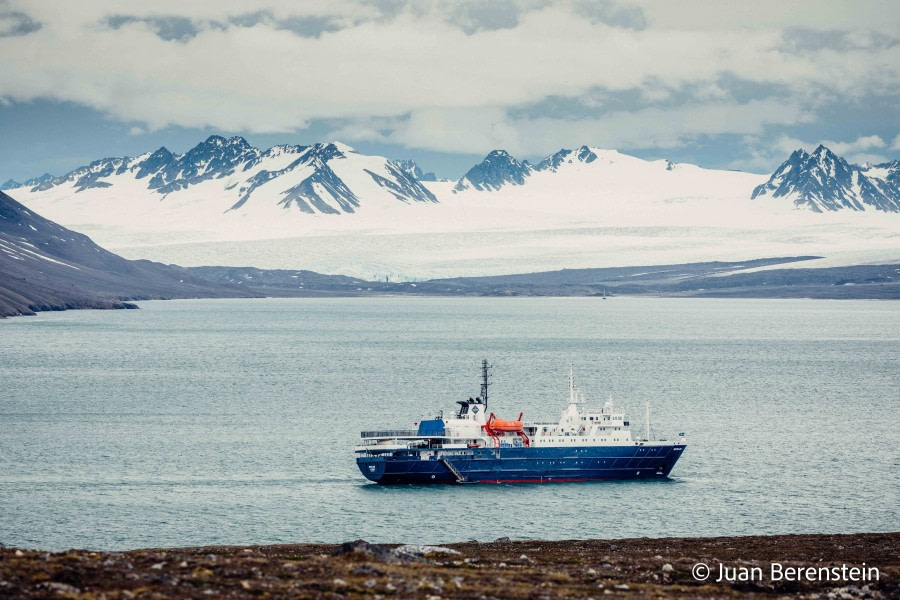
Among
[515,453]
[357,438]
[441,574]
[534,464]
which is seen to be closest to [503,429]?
[515,453]

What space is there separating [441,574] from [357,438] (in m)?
53.4

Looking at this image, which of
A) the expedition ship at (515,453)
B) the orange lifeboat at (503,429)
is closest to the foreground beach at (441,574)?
the expedition ship at (515,453)

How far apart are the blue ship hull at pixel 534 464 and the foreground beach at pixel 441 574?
2462cm

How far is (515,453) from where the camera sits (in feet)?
242

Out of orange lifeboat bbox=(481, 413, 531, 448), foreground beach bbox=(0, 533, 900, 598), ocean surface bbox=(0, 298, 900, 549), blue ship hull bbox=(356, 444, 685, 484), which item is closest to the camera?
foreground beach bbox=(0, 533, 900, 598)

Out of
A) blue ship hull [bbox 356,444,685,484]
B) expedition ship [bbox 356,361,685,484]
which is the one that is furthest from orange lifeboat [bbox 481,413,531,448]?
blue ship hull [bbox 356,444,685,484]

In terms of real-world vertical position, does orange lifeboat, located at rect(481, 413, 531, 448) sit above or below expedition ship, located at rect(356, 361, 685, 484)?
above

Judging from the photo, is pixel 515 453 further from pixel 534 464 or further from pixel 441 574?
pixel 441 574

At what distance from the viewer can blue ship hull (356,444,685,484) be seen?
7312cm

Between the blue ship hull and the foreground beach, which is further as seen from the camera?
the blue ship hull

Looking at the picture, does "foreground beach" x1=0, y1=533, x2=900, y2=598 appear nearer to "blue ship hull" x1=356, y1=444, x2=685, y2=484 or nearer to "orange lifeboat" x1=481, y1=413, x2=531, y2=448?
"blue ship hull" x1=356, y1=444, x2=685, y2=484

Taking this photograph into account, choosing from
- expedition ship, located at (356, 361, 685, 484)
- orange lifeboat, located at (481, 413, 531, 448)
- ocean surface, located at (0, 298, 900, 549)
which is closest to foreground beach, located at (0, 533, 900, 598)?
ocean surface, located at (0, 298, 900, 549)

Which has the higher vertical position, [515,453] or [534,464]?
[515,453]

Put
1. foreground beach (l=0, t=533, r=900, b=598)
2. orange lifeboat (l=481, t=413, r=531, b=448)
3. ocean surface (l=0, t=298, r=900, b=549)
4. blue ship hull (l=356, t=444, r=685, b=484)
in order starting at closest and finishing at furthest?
foreground beach (l=0, t=533, r=900, b=598) < ocean surface (l=0, t=298, r=900, b=549) < blue ship hull (l=356, t=444, r=685, b=484) < orange lifeboat (l=481, t=413, r=531, b=448)
